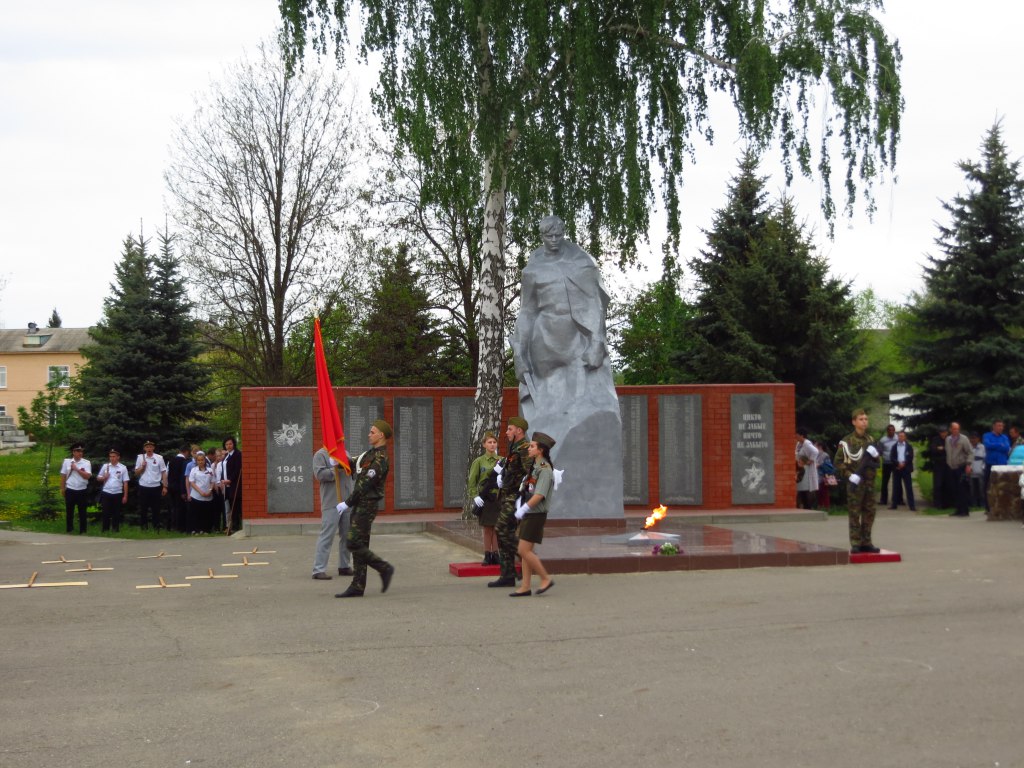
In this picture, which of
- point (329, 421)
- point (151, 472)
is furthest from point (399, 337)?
point (329, 421)

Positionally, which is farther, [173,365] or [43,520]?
[173,365]

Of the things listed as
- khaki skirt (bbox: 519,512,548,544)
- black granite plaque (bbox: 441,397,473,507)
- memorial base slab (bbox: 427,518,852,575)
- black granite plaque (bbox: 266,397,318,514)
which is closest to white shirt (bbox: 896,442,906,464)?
memorial base slab (bbox: 427,518,852,575)

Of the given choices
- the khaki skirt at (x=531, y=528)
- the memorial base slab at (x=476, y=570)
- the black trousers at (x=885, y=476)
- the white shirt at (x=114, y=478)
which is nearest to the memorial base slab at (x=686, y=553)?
the memorial base slab at (x=476, y=570)

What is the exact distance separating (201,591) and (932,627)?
6.82m

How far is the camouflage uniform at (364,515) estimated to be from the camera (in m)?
10.6

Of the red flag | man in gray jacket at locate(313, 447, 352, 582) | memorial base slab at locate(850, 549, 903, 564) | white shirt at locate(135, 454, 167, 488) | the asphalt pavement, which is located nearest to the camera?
the asphalt pavement

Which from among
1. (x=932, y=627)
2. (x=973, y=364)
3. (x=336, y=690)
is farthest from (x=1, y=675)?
(x=973, y=364)

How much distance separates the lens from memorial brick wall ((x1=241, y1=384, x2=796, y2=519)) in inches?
743

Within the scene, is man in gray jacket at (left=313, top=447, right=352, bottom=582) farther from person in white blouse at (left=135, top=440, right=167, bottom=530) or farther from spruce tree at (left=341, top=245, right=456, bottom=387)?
spruce tree at (left=341, top=245, right=456, bottom=387)

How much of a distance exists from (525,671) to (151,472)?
1350cm

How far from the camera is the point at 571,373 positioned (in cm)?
1745

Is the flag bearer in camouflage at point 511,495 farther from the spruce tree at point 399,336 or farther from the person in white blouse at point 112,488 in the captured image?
the spruce tree at point 399,336

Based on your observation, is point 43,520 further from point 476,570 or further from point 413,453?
point 476,570

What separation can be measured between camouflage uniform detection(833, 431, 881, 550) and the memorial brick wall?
7208 mm
